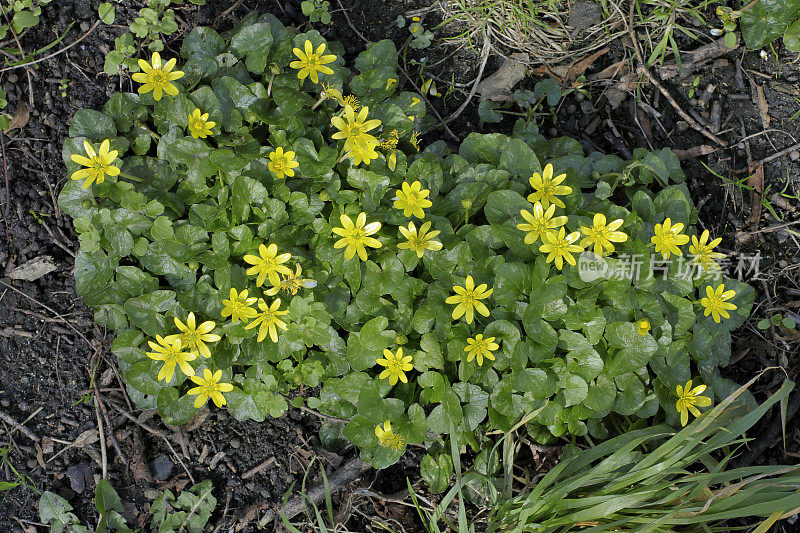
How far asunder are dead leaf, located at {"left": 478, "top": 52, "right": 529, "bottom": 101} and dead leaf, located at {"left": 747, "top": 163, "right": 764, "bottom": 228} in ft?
4.86

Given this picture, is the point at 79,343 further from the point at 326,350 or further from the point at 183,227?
the point at 326,350

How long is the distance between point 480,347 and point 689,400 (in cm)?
100

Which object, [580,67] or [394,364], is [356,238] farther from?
[580,67]

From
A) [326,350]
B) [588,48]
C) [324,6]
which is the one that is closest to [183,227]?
[326,350]

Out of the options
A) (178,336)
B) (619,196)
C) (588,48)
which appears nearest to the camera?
(178,336)

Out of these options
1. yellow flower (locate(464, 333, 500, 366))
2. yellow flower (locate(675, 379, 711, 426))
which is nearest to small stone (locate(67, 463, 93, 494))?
yellow flower (locate(464, 333, 500, 366))

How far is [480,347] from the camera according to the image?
2.46m

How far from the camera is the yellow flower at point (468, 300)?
2406mm

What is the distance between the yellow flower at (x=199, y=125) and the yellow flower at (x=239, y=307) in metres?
0.74

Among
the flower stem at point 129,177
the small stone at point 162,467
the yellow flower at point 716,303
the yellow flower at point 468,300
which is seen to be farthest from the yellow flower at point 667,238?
the small stone at point 162,467

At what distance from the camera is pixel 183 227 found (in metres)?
2.55

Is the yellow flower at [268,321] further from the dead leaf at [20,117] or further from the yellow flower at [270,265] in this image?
the dead leaf at [20,117]

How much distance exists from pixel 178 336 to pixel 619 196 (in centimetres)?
226

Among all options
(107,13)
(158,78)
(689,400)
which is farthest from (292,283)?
(107,13)
